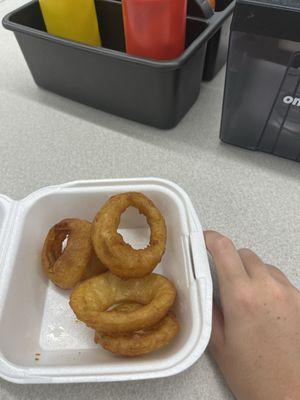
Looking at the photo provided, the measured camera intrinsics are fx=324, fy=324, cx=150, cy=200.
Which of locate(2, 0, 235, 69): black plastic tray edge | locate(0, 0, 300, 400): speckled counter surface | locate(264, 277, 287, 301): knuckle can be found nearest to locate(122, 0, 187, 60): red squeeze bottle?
locate(2, 0, 235, 69): black plastic tray edge

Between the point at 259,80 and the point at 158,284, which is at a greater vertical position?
the point at 259,80

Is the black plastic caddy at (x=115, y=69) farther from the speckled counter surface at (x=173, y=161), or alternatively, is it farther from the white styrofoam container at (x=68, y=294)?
the white styrofoam container at (x=68, y=294)

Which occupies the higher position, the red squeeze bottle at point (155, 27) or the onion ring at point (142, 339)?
the red squeeze bottle at point (155, 27)

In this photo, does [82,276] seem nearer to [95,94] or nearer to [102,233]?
[102,233]

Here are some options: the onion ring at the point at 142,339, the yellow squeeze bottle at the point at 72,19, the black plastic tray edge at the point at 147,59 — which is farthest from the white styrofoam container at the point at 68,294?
the yellow squeeze bottle at the point at 72,19

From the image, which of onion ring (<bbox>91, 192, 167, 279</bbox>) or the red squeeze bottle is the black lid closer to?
the red squeeze bottle

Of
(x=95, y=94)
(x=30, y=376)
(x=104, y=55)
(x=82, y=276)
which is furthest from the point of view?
(x=95, y=94)

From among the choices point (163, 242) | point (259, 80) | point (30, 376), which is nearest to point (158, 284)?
point (163, 242)
